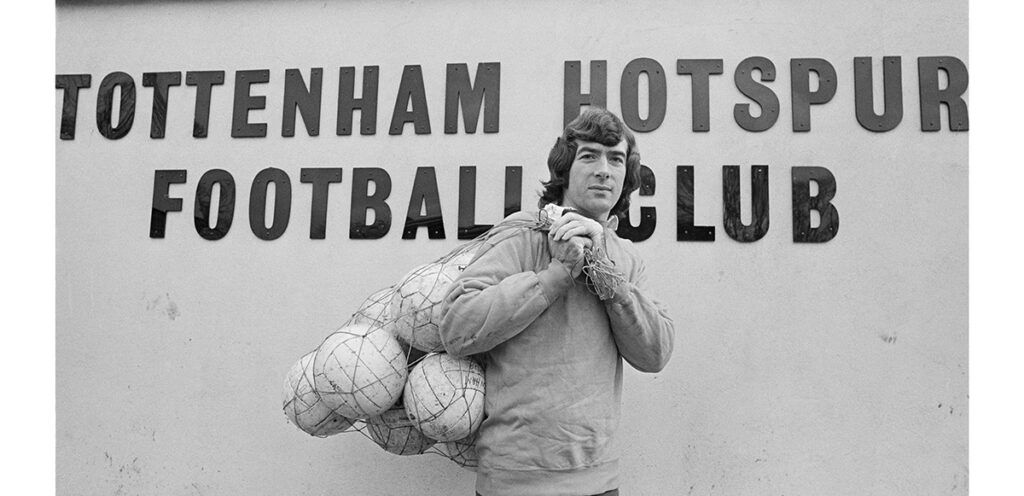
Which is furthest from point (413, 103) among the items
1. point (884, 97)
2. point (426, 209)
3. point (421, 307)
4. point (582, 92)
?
point (884, 97)

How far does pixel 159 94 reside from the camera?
151 inches

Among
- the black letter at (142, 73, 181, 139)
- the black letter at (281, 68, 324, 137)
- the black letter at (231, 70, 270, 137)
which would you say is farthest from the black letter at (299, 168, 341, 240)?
the black letter at (142, 73, 181, 139)

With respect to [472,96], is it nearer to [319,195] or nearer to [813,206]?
[319,195]

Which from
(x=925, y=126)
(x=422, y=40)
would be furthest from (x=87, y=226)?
(x=925, y=126)

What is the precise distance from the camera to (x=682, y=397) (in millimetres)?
3430

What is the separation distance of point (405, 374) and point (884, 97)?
2.33 metres

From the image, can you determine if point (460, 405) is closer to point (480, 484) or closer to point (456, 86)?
point (480, 484)

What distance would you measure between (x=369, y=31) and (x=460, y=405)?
6.67 ft

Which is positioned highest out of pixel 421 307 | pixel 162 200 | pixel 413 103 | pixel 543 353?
pixel 413 103

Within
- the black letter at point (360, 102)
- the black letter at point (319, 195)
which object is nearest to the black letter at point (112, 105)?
the black letter at point (319, 195)

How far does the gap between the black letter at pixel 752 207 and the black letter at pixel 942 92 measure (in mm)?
703

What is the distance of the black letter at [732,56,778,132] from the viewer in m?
3.48

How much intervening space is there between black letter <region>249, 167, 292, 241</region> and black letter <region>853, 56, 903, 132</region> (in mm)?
2499

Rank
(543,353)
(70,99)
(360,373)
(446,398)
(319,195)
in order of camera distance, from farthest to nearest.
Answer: (70,99) < (319,195) < (360,373) < (446,398) < (543,353)
